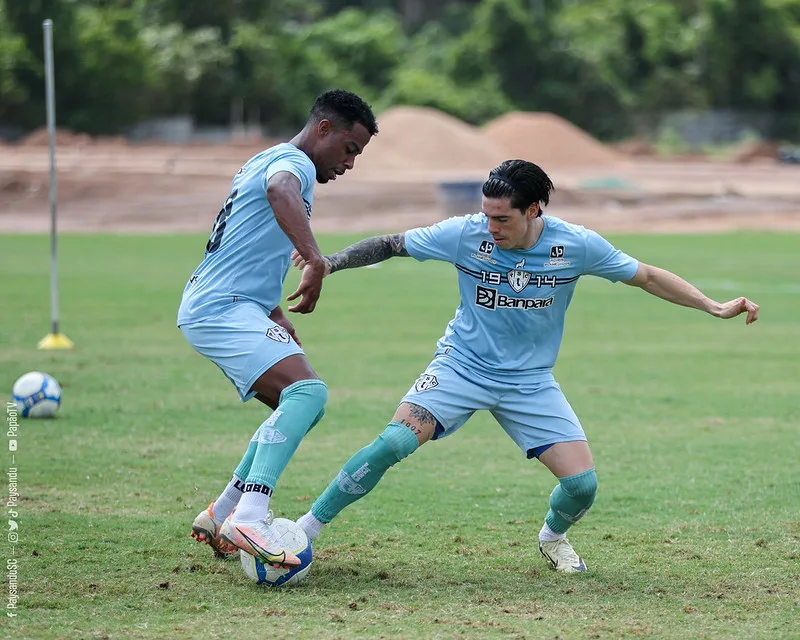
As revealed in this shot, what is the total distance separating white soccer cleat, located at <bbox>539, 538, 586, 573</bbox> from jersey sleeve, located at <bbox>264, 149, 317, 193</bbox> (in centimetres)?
228

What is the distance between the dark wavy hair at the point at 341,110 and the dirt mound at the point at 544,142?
51021mm

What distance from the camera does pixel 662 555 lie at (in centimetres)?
675

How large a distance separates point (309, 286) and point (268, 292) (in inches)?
17.6

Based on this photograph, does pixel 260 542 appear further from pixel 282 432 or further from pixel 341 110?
pixel 341 110

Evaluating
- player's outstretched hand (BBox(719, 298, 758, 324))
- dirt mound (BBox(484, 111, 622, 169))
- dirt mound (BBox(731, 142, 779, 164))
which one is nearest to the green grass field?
player's outstretched hand (BBox(719, 298, 758, 324))

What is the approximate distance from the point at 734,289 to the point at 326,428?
12.3 meters

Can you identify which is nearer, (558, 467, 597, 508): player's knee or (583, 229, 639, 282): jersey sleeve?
(558, 467, 597, 508): player's knee

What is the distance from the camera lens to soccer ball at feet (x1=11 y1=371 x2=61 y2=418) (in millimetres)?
10453

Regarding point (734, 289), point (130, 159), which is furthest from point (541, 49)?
point (734, 289)

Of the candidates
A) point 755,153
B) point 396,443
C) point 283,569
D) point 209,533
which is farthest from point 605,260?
point 755,153

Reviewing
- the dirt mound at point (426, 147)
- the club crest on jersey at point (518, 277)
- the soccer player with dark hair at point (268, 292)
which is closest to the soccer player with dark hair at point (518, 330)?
the club crest on jersey at point (518, 277)

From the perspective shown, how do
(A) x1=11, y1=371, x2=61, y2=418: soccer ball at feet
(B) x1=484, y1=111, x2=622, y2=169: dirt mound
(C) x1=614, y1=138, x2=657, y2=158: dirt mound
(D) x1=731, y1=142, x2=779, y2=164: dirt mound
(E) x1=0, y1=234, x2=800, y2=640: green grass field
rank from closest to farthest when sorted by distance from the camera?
(E) x1=0, y1=234, x2=800, y2=640: green grass field → (A) x1=11, y1=371, x2=61, y2=418: soccer ball at feet → (B) x1=484, y1=111, x2=622, y2=169: dirt mound → (D) x1=731, y1=142, x2=779, y2=164: dirt mound → (C) x1=614, y1=138, x2=657, y2=158: dirt mound

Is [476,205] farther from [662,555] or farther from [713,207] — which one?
[662,555]

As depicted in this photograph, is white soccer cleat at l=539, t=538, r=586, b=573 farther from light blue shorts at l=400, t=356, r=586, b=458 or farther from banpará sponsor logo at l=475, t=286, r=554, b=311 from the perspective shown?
banpará sponsor logo at l=475, t=286, r=554, b=311
